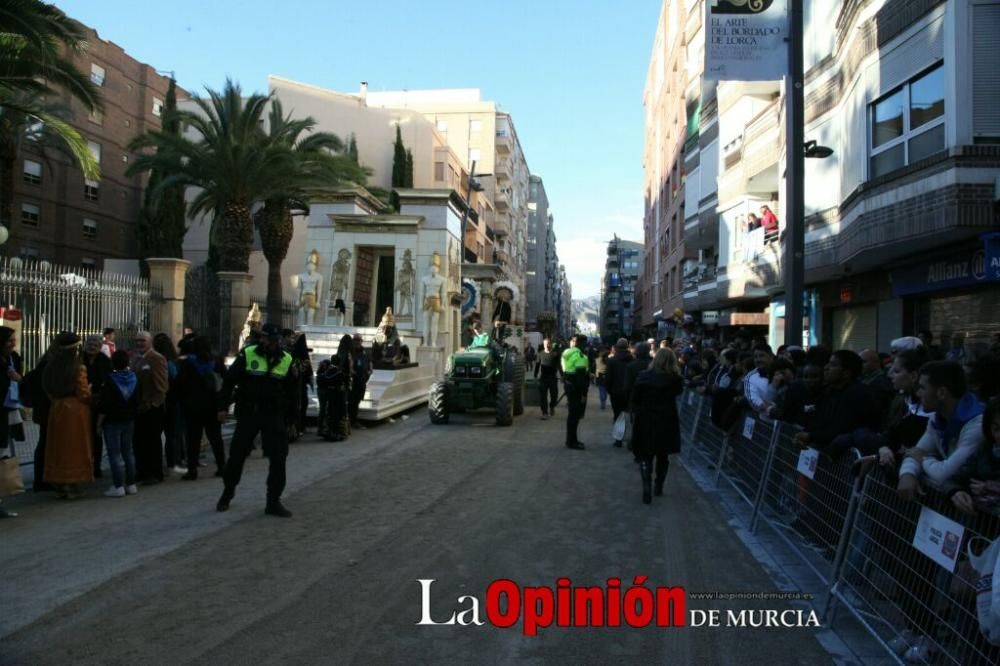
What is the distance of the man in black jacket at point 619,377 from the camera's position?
12.3m

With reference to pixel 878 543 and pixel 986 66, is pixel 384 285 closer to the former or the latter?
pixel 986 66

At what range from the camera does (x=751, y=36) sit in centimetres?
1028

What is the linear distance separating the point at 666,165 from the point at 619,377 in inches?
1465

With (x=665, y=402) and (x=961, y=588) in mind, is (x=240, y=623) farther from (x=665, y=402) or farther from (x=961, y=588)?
(x=665, y=402)

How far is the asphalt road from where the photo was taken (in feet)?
13.5

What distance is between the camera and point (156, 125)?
48.8 m

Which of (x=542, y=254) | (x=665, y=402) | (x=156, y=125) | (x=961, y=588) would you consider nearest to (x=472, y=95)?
(x=156, y=125)

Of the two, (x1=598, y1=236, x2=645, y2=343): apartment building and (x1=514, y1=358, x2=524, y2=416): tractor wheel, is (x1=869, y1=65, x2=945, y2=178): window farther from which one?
(x1=598, y1=236, x2=645, y2=343): apartment building

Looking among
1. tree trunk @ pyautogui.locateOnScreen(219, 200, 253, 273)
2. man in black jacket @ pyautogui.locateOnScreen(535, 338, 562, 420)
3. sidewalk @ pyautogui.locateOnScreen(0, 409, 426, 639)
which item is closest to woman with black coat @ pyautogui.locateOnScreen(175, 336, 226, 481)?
sidewalk @ pyautogui.locateOnScreen(0, 409, 426, 639)

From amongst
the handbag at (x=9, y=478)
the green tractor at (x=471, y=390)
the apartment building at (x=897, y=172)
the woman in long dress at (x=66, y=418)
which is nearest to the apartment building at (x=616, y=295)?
the apartment building at (x=897, y=172)

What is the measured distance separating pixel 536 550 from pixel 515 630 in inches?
60.9

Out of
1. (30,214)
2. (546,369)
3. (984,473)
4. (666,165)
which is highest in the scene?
(666,165)

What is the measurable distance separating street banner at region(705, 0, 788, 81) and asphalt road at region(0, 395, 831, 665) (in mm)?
5490

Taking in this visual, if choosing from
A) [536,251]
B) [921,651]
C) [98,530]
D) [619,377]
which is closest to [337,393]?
[619,377]
